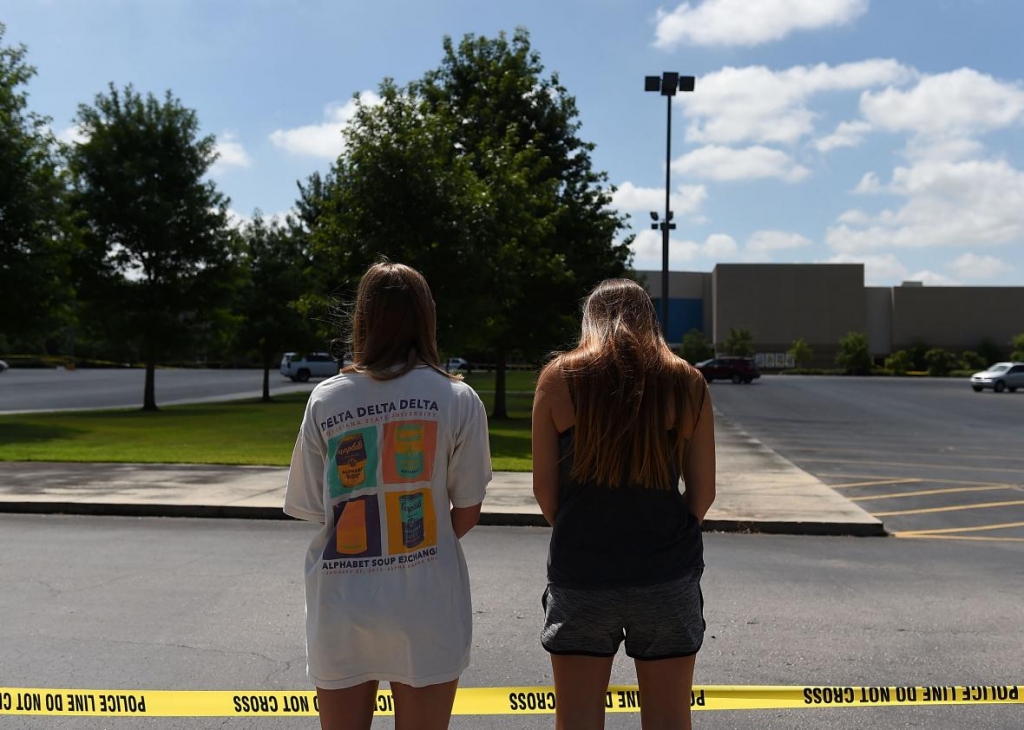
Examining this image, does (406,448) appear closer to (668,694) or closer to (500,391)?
(668,694)

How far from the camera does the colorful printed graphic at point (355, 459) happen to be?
2602mm

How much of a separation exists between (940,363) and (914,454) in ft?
229

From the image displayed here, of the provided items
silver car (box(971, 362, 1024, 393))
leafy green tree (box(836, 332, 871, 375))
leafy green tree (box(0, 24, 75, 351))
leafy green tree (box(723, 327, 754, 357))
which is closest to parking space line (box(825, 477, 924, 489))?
leafy green tree (box(0, 24, 75, 351))

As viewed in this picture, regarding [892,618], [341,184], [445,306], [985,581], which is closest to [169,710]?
[892,618]

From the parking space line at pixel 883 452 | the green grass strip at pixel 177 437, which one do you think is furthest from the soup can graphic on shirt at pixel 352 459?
the parking space line at pixel 883 452

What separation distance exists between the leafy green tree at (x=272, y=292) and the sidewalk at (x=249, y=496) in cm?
2136

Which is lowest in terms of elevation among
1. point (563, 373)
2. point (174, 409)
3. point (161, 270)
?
point (174, 409)

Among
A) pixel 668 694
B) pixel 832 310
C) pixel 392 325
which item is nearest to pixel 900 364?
pixel 832 310

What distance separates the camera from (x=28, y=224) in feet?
76.7

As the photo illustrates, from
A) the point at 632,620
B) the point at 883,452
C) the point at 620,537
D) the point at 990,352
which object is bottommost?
the point at 883,452

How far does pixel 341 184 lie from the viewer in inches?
749

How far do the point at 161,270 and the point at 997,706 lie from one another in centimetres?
2936

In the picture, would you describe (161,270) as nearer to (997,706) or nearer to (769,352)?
(997,706)

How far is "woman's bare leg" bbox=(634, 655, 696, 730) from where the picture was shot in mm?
2836
